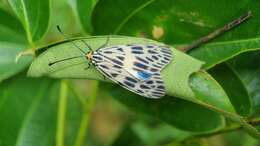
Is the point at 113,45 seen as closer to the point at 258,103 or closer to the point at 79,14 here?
the point at 79,14

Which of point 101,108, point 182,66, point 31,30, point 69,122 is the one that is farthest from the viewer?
point 101,108

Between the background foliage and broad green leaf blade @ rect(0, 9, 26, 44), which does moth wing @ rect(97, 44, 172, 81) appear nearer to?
the background foliage

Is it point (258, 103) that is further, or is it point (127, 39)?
point (258, 103)

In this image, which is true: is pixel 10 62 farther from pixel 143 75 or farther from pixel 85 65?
pixel 143 75

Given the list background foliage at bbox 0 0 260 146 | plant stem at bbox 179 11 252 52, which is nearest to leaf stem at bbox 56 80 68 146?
background foliage at bbox 0 0 260 146

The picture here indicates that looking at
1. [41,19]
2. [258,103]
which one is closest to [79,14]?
[41,19]

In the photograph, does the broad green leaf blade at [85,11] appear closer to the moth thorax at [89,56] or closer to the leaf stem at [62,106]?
the moth thorax at [89,56]

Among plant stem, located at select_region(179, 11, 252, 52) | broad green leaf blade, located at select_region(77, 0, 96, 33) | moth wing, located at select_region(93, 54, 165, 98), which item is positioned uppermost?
broad green leaf blade, located at select_region(77, 0, 96, 33)

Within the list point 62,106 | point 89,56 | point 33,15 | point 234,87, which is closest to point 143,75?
point 89,56
